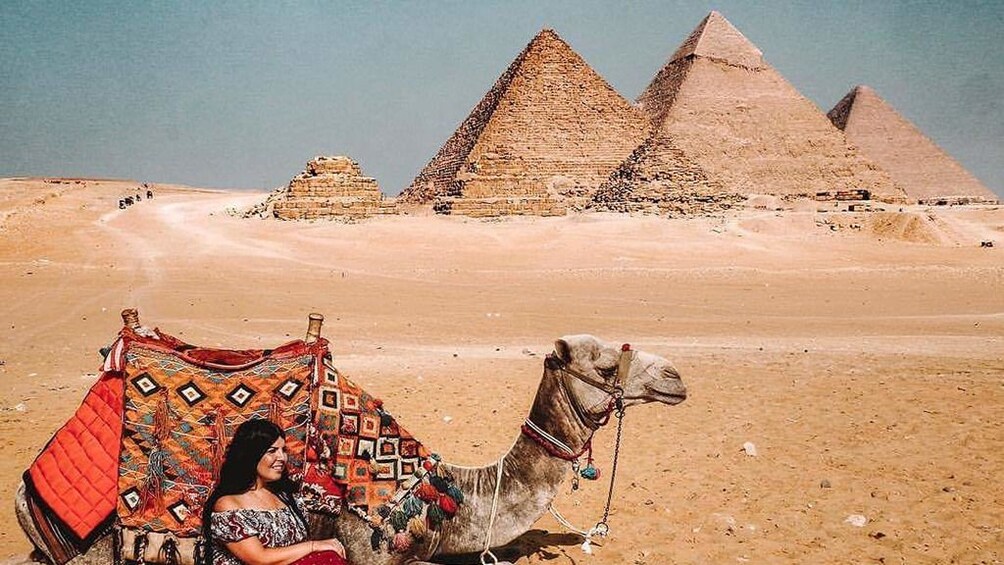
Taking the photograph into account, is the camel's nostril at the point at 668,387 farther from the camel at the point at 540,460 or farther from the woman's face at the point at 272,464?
the woman's face at the point at 272,464

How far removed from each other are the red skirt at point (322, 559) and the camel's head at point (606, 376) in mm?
1065

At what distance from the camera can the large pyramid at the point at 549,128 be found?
6519 cm

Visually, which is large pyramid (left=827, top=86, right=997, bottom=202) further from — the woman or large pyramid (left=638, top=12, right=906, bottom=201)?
the woman

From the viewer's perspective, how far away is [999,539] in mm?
3893

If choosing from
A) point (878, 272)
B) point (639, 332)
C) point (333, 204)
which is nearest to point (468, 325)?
point (639, 332)

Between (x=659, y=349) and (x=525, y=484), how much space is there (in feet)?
21.7

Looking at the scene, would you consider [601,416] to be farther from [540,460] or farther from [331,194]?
[331,194]

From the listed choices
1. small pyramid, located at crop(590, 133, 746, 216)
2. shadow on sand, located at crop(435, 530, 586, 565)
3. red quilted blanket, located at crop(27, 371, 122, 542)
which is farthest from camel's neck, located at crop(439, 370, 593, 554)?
small pyramid, located at crop(590, 133, 746, 216)

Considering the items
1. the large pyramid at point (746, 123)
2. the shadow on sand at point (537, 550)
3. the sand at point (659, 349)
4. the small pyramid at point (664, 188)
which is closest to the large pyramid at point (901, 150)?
the large pyramid at point (746, 123)

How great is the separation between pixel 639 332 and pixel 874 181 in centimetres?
7249

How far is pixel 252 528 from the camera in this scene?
267cm

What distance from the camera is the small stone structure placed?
3281 centimetres

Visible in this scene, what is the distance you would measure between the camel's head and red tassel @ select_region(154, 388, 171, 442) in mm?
1541

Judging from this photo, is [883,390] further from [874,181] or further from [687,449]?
[874,181]
